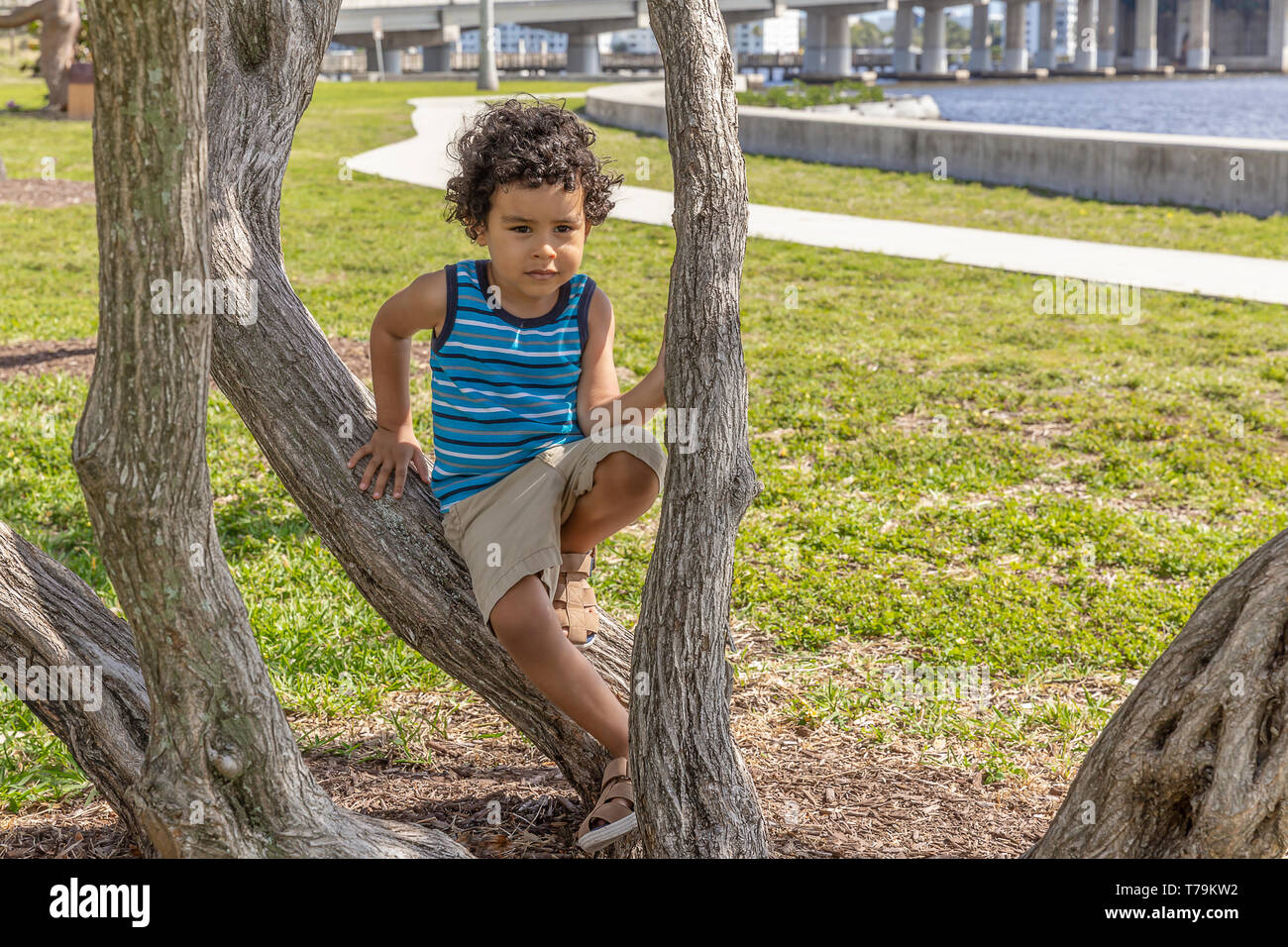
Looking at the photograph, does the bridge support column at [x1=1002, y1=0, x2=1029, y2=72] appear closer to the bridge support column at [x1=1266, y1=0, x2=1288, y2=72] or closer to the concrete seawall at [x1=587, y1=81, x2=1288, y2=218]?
the bridge support column at [x1=1266, y1=0, x2=1288, y2=72]

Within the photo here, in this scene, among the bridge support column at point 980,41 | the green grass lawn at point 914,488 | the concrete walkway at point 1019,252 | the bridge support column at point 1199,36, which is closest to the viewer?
the green grass lawn at point 914,488

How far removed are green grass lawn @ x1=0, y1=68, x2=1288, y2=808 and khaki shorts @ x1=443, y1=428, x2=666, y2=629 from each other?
133 cm

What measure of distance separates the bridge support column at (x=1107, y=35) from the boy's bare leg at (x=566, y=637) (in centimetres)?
8689

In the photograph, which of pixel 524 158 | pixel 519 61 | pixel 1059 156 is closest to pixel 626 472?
pixel 524 158

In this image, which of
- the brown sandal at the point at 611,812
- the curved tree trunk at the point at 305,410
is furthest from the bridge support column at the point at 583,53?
the brown sandal at the point at 611,812

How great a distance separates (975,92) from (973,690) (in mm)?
51017

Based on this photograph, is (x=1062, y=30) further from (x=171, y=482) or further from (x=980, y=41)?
(x=171, y=482)

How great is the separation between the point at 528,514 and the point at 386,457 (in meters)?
0.43

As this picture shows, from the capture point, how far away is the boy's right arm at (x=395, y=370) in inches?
115

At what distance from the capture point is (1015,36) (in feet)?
266

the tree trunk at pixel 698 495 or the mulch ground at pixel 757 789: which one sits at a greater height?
the tree trunk at pixel 698 495

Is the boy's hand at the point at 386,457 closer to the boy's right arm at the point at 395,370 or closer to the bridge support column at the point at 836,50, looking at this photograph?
the boy's right arm at the point at 395,370

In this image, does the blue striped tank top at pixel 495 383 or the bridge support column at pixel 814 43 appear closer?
the blue striped tank top at pixel 495 383

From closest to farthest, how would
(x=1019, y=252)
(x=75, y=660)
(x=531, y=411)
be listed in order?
(x=75, y=660) → (x=531, y=411) → (x=1019, y=252)
